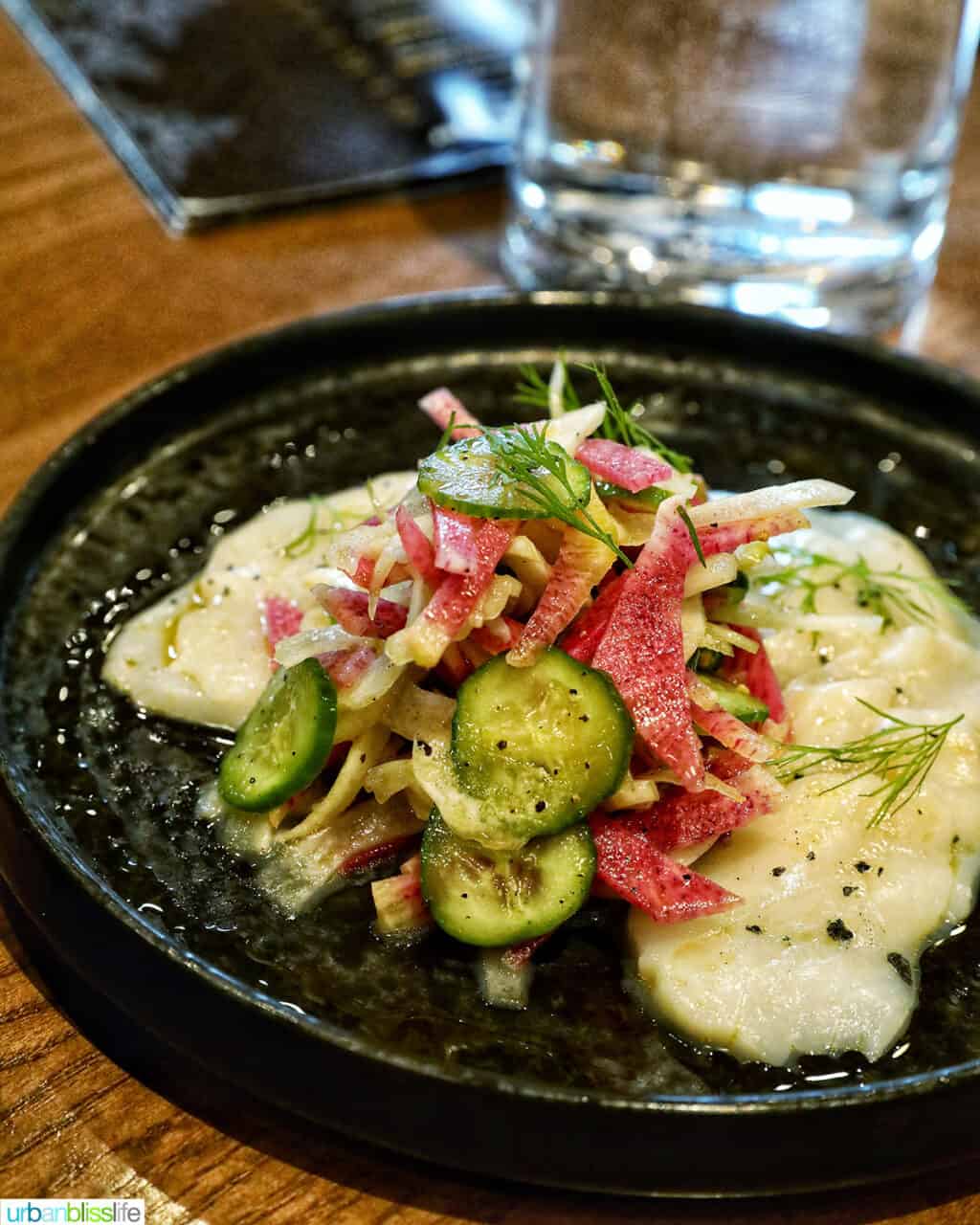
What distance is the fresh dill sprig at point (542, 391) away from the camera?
2.46 metres

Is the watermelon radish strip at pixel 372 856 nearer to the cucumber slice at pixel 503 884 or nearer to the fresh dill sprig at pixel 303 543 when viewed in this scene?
the cucumber slice at pixel 503 884

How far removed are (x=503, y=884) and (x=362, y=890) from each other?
0.78ft

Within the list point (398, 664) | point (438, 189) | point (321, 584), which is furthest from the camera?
point (438, 189)

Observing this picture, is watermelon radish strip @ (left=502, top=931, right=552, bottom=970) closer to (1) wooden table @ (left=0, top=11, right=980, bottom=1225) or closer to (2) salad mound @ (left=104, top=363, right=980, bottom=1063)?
(2) salad mound @ (left=104, top=363, right=980, bottom=1063)

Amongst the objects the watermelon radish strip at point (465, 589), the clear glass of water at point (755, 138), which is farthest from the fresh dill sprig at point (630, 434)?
the clear glass of water at point (755, 138)

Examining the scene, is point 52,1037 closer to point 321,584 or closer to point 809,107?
point 321,584

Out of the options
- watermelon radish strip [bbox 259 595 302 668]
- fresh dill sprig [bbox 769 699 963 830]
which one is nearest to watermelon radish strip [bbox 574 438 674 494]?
fresh dill sprig [bbox 769 699 963 830]

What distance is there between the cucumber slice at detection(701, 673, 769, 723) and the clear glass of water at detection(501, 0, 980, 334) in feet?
5.67

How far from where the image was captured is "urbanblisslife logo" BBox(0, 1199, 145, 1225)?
1633 millimetres

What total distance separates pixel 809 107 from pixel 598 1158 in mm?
2846

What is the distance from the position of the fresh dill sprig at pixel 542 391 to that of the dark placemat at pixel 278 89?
142 cm

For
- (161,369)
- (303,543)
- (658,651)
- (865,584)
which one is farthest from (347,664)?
(161,369)

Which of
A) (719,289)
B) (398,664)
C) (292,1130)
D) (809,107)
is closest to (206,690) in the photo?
(398,664)

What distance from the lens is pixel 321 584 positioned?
6.79 ft
